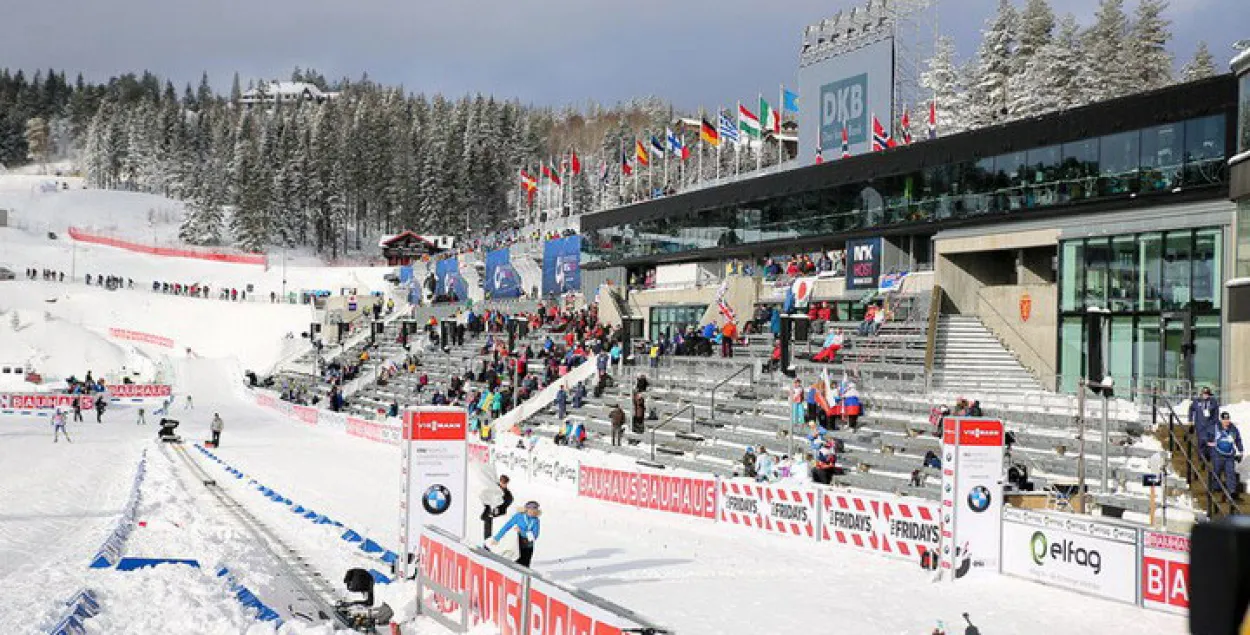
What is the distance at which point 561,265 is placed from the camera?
199 ft

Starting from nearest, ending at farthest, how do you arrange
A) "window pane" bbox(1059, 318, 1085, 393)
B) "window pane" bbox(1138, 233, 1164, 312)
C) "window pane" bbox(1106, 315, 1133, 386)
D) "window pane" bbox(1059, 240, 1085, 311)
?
"window pane" bbox(1138, 233, 1164, 312) → "window pane" bbox(1106, 315, 1133, 386) → "window pane" bbox(1059, 318, 1085, 393) → "window pane" bbox(1059, 240, 1085, 311)

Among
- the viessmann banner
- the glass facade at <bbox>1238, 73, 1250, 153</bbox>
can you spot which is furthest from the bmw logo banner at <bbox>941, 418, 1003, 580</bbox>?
the glass facade at <bbox>1238, 73, 1250, 153</bbox>

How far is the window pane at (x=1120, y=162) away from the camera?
96.5ft

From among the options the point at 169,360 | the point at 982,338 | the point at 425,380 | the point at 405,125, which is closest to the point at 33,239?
the point at 169,360

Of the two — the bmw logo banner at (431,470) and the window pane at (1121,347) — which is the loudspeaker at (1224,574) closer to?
the bmw logo banner at (431,470)

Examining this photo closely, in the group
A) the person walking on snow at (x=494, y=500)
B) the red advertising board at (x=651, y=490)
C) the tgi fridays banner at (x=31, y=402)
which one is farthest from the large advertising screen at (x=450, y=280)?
the person walking on snow at (x=494, y=500)

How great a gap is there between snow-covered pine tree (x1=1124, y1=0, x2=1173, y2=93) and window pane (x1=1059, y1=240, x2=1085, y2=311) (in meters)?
43.1

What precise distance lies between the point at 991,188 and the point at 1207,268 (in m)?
7.71

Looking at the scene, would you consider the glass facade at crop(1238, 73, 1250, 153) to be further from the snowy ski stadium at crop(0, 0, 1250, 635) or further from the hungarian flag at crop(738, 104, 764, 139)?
the hungarian flag at crop(738, 104, 764, 139)

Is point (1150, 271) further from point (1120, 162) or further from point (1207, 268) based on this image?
point (1120, 162)

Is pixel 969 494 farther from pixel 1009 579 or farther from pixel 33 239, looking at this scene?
pixel 33 239

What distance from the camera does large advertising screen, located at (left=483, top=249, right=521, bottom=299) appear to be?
2606 inches

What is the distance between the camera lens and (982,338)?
3331 centimetres

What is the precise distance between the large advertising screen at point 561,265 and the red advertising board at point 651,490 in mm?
31627
